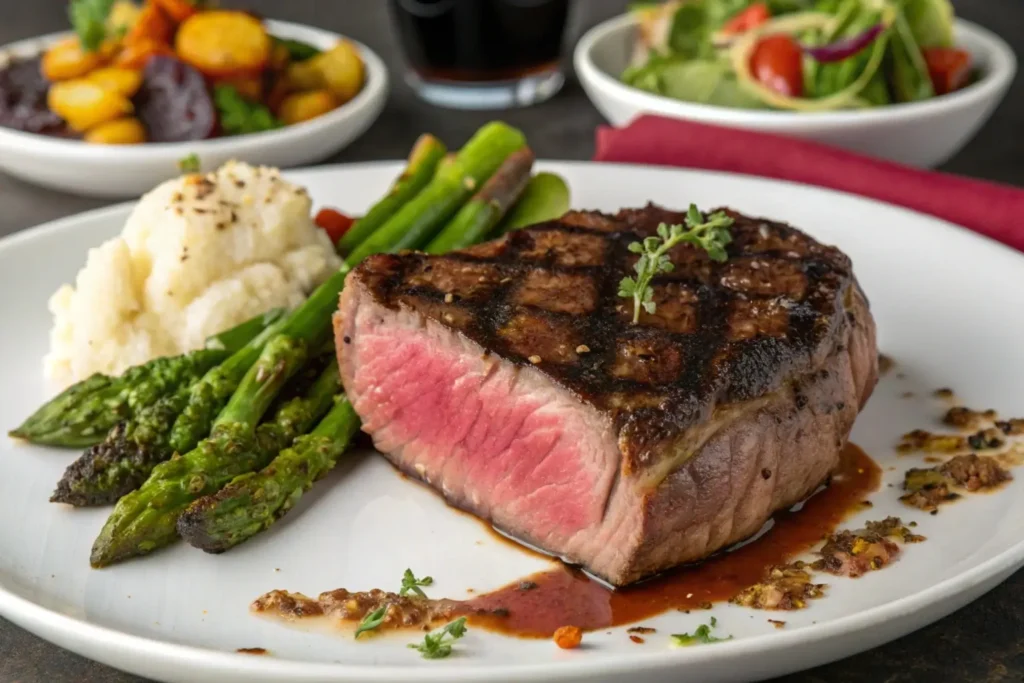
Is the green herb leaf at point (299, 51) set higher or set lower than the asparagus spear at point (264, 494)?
lower

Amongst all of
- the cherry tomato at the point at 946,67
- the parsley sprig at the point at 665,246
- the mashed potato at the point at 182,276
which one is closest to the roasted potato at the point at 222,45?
the mashed potato at the point at 182,276

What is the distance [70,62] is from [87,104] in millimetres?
424

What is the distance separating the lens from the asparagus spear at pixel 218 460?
3.42 meters

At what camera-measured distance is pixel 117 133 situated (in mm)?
6418

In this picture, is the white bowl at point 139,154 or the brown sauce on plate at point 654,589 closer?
the brown sauce on plate at point 654,589

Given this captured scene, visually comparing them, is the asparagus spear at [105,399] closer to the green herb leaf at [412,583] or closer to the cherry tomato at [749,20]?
the green herb leaf at [412,583]

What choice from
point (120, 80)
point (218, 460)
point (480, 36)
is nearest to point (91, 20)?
point (120, 80)

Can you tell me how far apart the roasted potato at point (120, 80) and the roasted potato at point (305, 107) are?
851 millimetres

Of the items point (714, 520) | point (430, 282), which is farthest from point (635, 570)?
point (430, 282)

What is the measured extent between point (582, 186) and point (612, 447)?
240 centimetres

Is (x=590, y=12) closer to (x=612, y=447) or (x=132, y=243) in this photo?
(x=132, y=243)

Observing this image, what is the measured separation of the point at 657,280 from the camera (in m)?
3.82

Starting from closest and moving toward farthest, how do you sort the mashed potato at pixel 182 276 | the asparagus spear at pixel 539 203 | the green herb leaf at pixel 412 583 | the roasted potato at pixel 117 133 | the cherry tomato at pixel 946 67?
the green herb leaf at pixel 412 583
the mashed potato at pixel 182 276
the asparagus spear at pixel 539 203
the roasted potato at pixel 117 133
the cherry tomato at pixel 946 67

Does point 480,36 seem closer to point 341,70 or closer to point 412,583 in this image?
point 341,70
